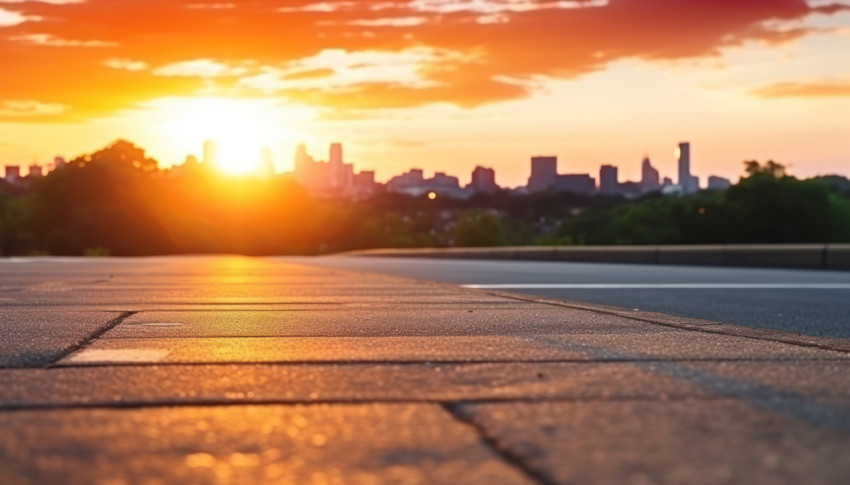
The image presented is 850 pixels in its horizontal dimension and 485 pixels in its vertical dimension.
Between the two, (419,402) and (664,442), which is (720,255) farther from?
(664,442)

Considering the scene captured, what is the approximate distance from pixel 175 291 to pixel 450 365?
7416 mm

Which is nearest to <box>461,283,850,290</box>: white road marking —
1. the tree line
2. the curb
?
the curb

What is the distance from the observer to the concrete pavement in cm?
288

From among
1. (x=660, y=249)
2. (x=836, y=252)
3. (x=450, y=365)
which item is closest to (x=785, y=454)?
(x=450, y=365)

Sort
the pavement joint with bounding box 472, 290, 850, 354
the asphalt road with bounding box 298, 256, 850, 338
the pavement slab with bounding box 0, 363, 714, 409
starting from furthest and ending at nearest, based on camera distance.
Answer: the asphalt road with bounding box 298, 256, 850, 338 < the pavement joint with bounding box 472, 290, 850, 354 < the pavement slab with bounding box 0, 363, 714, 409

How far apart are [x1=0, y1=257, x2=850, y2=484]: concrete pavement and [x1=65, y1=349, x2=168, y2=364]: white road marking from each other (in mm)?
15

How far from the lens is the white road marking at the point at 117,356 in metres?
5.02

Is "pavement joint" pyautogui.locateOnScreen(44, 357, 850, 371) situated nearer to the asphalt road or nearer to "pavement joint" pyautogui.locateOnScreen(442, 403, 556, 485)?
"pavement joint" pyautogui.locateOnScreen(442, 403, 556, 485)

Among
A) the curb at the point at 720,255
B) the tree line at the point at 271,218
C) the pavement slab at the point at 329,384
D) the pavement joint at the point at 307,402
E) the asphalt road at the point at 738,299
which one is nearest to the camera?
the pavement joint at the point at 307,402

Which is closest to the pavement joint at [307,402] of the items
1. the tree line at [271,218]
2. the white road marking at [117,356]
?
the white road marking at [117,356]

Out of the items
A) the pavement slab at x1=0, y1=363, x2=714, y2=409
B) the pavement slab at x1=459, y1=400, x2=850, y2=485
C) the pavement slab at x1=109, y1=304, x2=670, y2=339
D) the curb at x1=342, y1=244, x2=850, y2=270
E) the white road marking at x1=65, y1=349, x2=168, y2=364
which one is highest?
the pavement slab at x1=459, y1=400, x2=850, y2=485

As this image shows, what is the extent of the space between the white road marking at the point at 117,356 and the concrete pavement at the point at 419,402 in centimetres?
2

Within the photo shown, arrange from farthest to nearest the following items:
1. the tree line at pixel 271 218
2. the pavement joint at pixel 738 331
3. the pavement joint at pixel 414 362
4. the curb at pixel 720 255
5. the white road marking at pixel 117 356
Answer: the tree line at pixel 271 218 < the curb at pixel 720 255 < the pavement joint at pixel 738 331 < the white road marking at pixel 117 356 < the pavement joint at pixel 414 362

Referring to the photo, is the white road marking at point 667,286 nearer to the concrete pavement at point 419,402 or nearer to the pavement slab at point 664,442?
the concrete pavement at point 419,402
